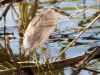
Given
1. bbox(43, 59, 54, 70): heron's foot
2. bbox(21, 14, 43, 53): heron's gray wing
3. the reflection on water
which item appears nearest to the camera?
bbox(21, 14, 43, 53): heron's gray wing

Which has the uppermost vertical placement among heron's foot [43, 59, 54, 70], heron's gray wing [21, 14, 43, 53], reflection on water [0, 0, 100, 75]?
heron's gray wing [21, 14, 43, 53]

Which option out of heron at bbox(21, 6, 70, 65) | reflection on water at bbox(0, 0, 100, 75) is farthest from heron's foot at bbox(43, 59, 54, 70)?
reflection on water at bbox(0, 0, 100, 75)

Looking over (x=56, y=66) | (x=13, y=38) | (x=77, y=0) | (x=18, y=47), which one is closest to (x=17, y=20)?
(x=13, y=38)

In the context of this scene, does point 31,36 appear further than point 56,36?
No

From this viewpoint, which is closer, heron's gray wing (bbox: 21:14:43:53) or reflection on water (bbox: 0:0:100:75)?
heron's gray wing (bbox: 21:14:43:53)

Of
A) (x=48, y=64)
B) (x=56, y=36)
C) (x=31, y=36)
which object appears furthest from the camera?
(x=56, y=36)

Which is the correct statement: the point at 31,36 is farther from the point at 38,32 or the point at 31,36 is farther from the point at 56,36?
the point at 56,36

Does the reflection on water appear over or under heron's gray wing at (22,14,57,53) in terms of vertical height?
under

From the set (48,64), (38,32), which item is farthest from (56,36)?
(38,32)

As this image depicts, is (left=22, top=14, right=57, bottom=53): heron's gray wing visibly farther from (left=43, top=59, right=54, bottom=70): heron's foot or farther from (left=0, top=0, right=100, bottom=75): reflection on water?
(left=0, top=0, right=100, bottom=75): reflection on water

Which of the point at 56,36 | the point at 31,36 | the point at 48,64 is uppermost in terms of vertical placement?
the point at 31,36

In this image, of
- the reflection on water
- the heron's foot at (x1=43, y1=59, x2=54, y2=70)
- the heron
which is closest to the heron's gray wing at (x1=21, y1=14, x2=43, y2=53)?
the heron

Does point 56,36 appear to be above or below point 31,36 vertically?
below

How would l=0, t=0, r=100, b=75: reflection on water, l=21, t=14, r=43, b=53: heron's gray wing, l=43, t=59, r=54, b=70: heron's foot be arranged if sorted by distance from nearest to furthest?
l=21, t=14, r=43, b=53: heron's gray wing < l=43, t=59, r=54, b=70: heron's foot < l=0, t=0, r=100, b=75: reflection on water
